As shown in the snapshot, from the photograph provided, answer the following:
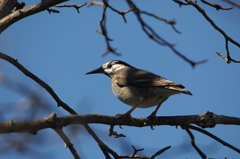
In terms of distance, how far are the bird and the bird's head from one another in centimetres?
92

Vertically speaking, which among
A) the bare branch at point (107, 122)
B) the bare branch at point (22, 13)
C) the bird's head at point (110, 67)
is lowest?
the bare branch at point (107, 122)

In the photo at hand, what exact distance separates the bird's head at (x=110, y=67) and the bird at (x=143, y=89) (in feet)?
3.01

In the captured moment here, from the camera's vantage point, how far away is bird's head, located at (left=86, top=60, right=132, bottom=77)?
802 centimetres

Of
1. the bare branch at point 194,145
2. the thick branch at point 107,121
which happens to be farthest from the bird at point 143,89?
the bare branch at point 194,145

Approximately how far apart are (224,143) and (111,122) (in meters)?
1.61

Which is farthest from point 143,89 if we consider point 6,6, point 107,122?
point 6,6

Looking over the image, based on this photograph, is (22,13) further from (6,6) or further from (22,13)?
(6,6)

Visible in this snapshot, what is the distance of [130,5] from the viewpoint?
5949mm

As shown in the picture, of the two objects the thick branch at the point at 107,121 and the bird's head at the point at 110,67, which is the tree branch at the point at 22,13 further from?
the bird's head at the point at 110,67

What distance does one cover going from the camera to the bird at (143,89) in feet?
19.3

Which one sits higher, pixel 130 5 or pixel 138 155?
pixel 130 5

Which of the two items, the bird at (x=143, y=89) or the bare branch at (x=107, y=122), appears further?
the bird at (x=143, y=89)

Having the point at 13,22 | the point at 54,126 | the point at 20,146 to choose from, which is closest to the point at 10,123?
the point at 54,126

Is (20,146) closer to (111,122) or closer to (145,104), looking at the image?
(111,122)
